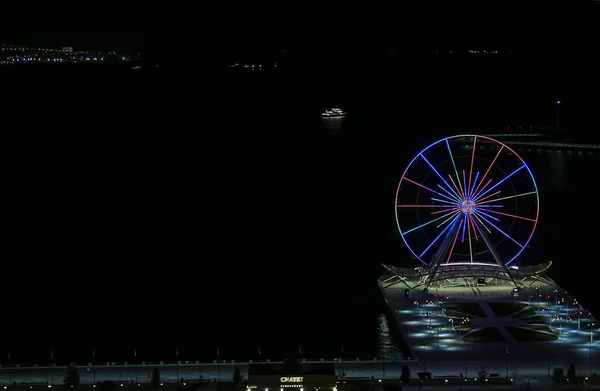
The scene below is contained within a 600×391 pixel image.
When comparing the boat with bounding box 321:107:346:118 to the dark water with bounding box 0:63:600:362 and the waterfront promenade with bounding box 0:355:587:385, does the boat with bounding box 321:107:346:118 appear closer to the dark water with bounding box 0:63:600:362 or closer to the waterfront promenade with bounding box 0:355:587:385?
the dark water with bounding box 0:63:600:362

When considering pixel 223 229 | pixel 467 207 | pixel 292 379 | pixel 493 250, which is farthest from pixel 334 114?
pixel 292 379

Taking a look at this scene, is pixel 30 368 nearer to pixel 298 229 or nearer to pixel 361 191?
pixel 298 229

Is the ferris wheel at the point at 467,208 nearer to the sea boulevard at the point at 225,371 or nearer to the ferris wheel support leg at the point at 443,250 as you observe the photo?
the ferris wheel support leg at the point at 443,250

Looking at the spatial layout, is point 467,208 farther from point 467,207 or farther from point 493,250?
point 493,250

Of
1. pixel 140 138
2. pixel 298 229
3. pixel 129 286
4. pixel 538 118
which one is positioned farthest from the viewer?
pixel 538 118

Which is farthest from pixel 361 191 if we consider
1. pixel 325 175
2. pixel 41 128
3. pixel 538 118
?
pixel 41 128

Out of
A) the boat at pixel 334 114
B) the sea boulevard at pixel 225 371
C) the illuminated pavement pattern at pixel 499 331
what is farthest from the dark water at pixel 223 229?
the sea boulevard at pixel 225 371
